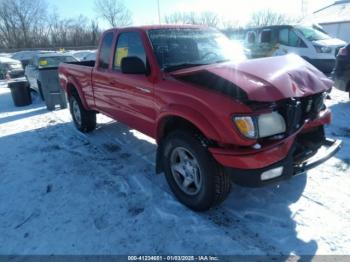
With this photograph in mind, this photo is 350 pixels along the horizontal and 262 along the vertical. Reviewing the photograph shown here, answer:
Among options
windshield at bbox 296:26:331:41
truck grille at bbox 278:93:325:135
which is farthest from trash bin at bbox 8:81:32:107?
windshield at bbox 296:26:331:41

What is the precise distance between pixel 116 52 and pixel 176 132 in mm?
1955

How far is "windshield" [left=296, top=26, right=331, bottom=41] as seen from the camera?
11016 mm

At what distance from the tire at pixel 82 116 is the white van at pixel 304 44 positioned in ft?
22.0

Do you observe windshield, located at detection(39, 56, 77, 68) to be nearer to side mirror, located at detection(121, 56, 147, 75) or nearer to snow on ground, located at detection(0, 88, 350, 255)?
snow on ground, located at detection(0, 88, 350, 255)

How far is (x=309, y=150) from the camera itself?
2.88 meters

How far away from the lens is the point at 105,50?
15.1 ft

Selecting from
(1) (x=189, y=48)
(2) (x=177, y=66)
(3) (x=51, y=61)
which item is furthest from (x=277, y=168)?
(3) (x=51, y=61)

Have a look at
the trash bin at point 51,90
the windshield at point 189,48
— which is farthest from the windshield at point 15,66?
the windshield at point 189,48

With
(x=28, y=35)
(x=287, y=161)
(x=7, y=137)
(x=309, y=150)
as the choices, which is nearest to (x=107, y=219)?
(x=287, y=161)

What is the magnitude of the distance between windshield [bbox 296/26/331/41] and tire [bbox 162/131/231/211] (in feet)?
33.2

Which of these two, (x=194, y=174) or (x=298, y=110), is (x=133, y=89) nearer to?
(x=194, y=174)

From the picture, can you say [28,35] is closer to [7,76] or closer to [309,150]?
[7,76]

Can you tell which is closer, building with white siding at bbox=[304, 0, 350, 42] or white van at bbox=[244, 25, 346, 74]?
white van at bbox=[244, 25, 346, 74]

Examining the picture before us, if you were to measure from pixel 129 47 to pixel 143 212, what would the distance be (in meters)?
2.26
